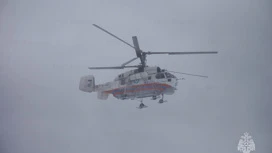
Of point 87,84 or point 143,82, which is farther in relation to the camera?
point 87,84

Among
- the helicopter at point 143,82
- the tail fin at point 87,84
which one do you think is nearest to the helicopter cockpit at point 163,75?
the helicopter at point 143,82

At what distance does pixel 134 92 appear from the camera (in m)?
13.5

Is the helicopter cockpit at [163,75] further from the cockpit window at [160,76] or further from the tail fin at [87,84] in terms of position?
the tail fin at [87,84]

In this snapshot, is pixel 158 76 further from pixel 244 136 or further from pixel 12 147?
pixel 12 147

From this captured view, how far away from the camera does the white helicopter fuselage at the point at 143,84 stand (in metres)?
12.6

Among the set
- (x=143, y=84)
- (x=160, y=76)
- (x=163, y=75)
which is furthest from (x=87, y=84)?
(x=163, y=75)

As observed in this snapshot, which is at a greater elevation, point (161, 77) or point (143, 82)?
point (161, 77)

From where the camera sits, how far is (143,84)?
42.5 ft

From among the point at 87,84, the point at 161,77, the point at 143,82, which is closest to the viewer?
the point at 161,77

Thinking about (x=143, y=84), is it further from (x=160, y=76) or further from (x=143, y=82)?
(x=160, y=76)

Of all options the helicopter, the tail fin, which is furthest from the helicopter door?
the tail fin

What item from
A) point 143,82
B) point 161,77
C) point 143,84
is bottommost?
point 143,84

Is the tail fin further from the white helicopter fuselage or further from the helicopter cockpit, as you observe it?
the helicopter cockpit

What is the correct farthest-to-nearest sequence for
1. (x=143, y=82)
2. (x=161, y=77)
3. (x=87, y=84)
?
(x=87, y=84) < (x=143, y=82) < (x=161, y=77)
